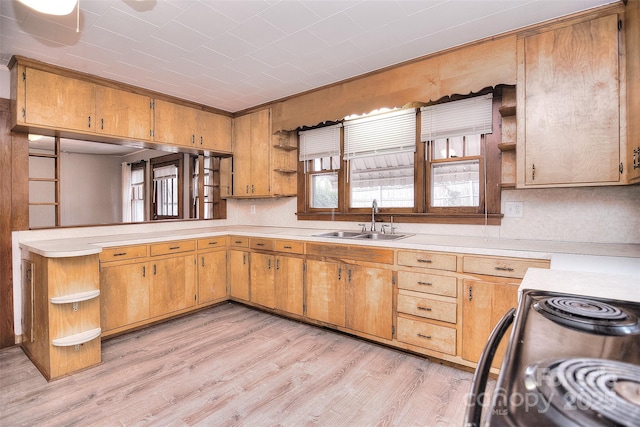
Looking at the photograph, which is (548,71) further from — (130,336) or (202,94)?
(130,336)

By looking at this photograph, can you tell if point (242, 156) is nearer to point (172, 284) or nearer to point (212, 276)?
point (212, 276)

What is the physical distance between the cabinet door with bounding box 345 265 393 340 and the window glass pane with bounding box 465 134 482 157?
131cm

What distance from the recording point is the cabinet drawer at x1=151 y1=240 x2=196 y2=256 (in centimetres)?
311

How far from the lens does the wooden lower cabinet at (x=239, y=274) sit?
11.9 feet

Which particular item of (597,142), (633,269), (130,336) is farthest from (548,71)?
(130,336)

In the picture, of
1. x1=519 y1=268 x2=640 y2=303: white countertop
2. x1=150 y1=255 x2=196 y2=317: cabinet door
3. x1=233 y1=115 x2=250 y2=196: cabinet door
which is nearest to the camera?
x1=519 y1=268 x2=640 y2=303: white countertop

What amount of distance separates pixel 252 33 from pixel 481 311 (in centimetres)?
263

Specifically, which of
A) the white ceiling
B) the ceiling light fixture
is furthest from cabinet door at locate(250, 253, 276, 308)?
the ceiling light fixture

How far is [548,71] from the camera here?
84.4 inches

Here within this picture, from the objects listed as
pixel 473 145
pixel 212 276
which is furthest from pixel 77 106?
pixel 473 145

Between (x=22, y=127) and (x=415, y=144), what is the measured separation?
3.49 meters

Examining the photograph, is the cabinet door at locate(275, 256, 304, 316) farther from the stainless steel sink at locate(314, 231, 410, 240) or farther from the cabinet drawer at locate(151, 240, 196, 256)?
the cabinet drawer at locate(151, 240, 196, 256)

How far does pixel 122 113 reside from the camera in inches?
123

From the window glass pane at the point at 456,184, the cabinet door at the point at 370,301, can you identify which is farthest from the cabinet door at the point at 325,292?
the window glass pane at the point at 456,184
